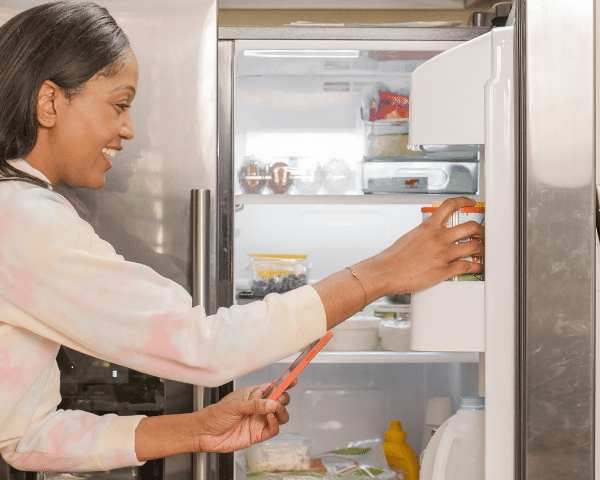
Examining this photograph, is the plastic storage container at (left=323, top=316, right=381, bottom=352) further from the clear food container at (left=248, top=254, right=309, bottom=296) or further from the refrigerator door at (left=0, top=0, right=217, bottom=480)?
the refrigerator door at (left=0, top=0, right=217, bottom=480)

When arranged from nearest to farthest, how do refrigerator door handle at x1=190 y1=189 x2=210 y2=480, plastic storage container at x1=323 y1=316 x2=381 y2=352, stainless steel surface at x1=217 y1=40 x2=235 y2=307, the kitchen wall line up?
refrigerator door handle at x1=190 y1=189 x2=210 y2=480, stainless steel surface at x1=217 y1=40 x2=235 y2=307, plastic storage container at x1=323 y1=316 x2=381 y2=352, the kitchen wall

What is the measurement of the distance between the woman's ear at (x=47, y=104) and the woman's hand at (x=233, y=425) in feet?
1.83

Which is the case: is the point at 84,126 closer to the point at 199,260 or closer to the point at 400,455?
the point at 199,260

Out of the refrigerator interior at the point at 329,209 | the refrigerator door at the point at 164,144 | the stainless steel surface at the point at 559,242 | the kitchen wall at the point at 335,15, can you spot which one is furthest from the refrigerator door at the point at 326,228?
the stainless steel surface at the point at 559,242

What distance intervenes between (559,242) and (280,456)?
1.05 metres

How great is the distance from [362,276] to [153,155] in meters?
0.69

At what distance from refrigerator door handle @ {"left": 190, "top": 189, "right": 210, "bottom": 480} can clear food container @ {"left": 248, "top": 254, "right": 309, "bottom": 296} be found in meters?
0.33

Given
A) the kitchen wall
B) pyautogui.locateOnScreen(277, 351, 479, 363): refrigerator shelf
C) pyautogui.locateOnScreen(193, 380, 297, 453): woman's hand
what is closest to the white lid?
pyautogui.locateOnScreen(277, 351, 479, 363): refrigerator shelf

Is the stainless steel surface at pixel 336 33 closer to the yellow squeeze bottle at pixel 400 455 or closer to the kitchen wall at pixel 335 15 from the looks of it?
the kitchen wall at pixel 335 15

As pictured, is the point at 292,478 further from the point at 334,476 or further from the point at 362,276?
the point at 362,276

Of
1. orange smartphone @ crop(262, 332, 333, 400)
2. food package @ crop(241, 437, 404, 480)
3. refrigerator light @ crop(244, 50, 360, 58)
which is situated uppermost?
refrigerator light @ crop(244, 50, 360, 58)

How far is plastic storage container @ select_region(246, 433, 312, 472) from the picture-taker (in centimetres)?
156

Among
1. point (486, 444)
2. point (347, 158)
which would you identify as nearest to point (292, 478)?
point (486, 444)

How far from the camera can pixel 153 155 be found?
1341mm
